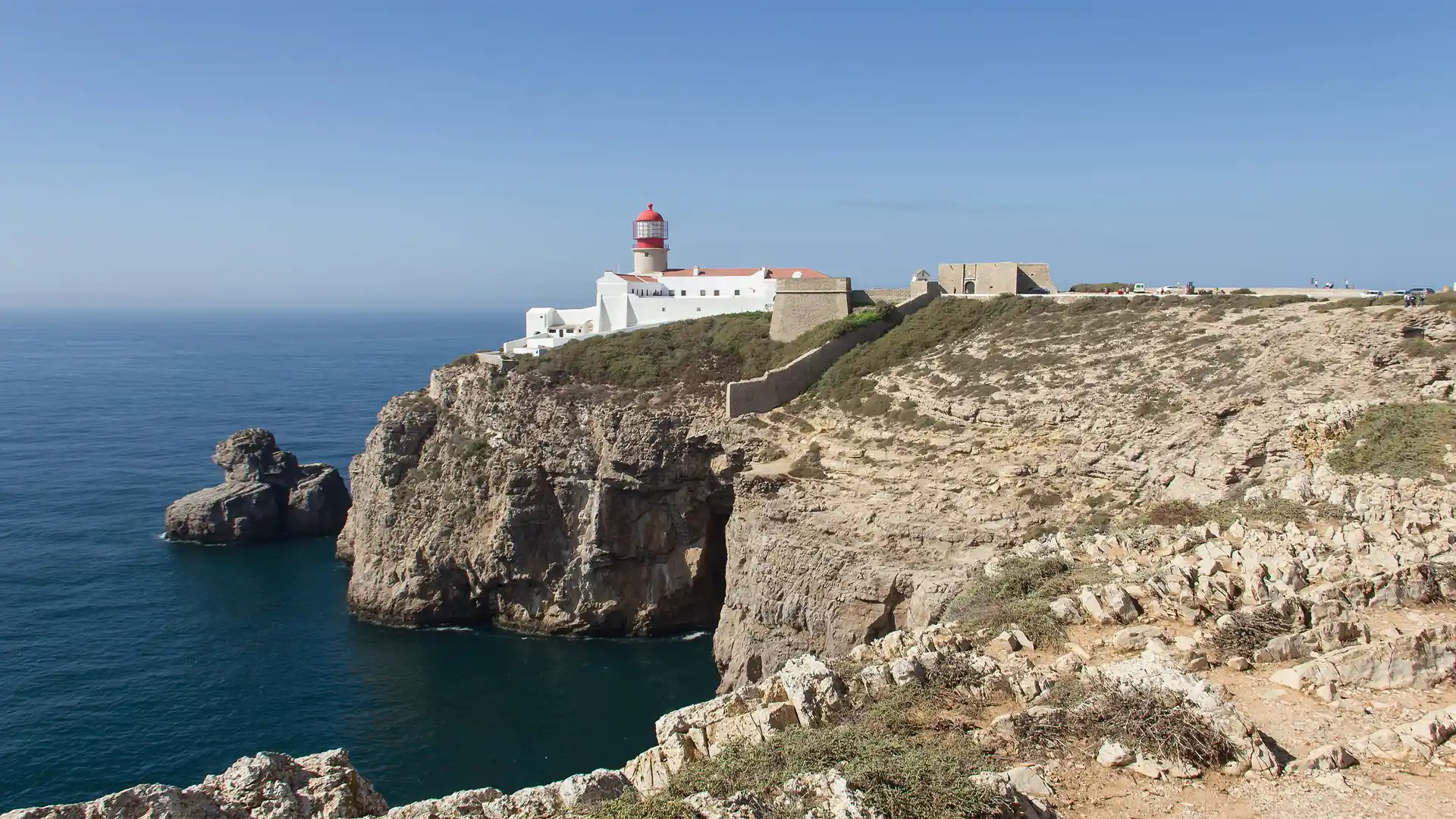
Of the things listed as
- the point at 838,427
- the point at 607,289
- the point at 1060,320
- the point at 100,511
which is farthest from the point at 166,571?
the point at 1060,320

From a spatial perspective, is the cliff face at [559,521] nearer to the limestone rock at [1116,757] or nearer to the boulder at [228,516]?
the boulder at [228,516]

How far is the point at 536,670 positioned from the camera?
34.4 metres

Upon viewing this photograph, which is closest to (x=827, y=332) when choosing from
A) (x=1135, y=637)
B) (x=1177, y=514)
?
(x=1177, y=514)

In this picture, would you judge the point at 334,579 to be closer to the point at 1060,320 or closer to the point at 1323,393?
the point at 1060,320

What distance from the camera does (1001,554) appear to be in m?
22.6

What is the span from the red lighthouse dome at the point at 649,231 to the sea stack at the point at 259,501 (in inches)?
886

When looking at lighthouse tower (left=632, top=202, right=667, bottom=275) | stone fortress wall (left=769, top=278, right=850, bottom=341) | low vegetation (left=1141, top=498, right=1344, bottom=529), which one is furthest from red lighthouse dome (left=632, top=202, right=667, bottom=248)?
low vegetation (left=1141, top=498, right=1344, bottom=529)

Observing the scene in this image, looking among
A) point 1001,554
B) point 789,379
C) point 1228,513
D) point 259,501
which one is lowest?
point 259,501

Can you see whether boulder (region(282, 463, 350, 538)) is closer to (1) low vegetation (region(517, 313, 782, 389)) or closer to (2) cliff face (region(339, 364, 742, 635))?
(2) cliff face (region(339, 364, 742, 635))

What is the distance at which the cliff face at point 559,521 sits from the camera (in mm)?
35719

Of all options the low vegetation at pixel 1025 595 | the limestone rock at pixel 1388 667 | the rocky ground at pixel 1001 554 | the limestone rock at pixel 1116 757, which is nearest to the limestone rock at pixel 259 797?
the rocky ground at pixel 1001 554

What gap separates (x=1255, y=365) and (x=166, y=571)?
146 feet

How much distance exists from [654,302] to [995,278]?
60.0 ft

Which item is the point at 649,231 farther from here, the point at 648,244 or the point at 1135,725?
the point at 1135,725
